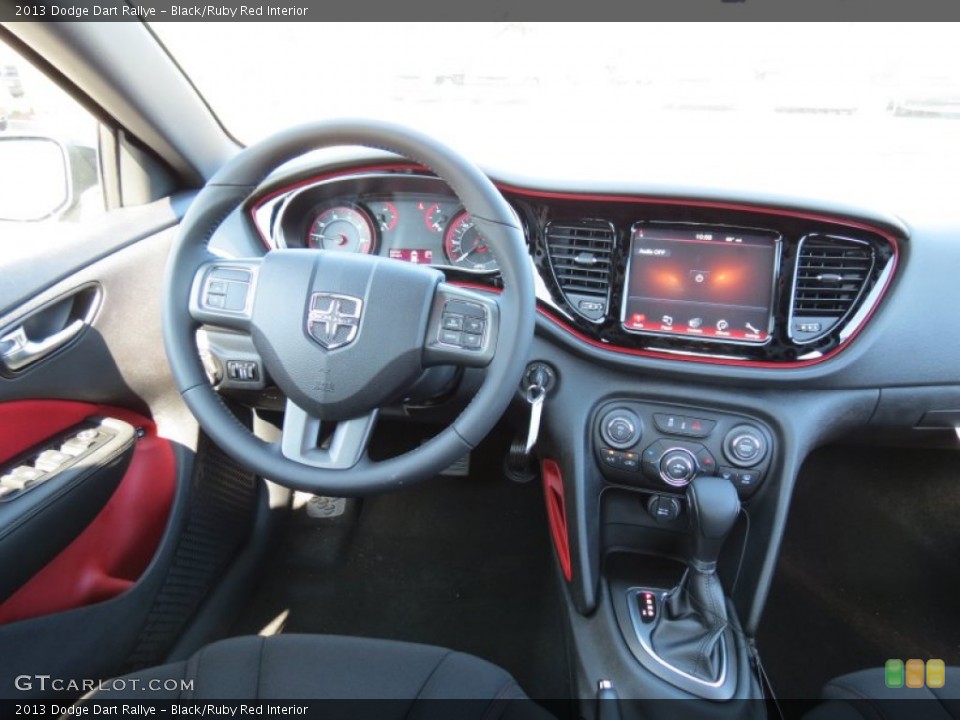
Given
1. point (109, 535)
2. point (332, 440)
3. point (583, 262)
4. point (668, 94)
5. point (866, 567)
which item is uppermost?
point (668, 94)

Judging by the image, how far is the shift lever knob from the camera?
1378 mm

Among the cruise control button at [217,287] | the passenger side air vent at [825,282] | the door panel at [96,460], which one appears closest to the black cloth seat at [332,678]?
the door panel at [96,460]

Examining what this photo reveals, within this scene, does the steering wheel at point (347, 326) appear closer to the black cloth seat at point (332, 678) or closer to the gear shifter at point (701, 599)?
the black cloth seat at point (332, 678)

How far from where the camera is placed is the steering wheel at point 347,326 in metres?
1.05

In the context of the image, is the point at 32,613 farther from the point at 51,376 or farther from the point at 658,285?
the point at 658,285

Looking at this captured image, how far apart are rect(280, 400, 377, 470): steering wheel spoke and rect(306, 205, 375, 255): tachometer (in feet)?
2.03

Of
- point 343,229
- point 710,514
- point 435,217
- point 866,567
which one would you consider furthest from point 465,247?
point 866,567

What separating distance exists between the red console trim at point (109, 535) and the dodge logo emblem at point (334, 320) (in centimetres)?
74

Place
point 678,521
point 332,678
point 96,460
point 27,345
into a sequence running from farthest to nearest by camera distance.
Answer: point 678,521, point 96,460, point 27,345, point 332,678

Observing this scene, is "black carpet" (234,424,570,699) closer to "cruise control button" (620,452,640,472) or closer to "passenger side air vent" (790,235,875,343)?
"cruise control button" (620,452,640,472)

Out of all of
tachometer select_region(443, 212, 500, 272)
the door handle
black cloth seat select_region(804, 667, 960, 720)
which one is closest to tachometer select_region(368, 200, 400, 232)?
tachometer select_region(443, 212, 500, 272)

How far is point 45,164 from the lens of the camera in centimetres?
162

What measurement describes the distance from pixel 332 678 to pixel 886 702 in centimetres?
106

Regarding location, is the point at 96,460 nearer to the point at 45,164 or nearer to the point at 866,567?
the point at 45,164
